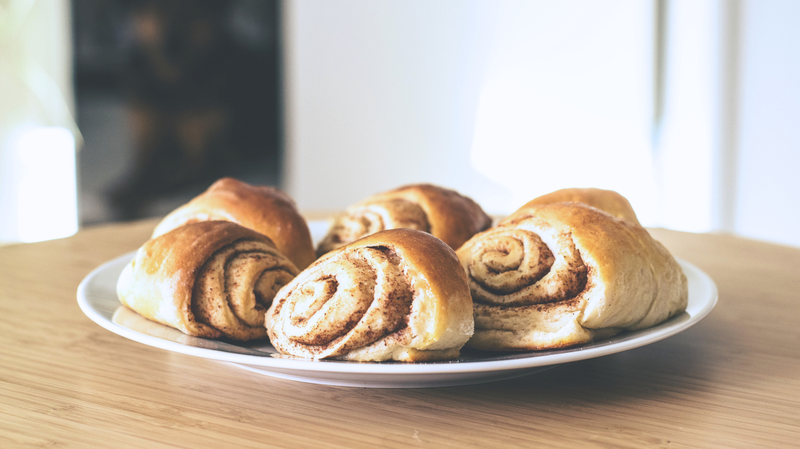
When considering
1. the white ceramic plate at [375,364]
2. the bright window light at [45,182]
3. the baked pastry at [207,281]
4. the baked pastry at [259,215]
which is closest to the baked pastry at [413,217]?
the baked pastry at [259,215]

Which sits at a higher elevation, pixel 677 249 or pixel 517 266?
pixel 517 266

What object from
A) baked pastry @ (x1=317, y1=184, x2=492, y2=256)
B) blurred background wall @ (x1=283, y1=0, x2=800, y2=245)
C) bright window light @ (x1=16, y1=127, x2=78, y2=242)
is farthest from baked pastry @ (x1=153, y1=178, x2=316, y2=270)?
blurred background wall @ (x1=283, y1=0, x2=800, y2=245)

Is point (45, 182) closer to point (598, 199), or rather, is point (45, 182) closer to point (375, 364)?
point (598, 199)

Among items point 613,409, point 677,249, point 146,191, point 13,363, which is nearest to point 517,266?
point 613,409

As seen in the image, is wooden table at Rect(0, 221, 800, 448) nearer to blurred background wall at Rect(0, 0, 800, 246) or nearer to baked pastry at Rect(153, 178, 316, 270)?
baked pastry at Rect(153, 178, 316, 270)

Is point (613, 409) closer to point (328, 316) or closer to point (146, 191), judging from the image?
point (328, 316)
